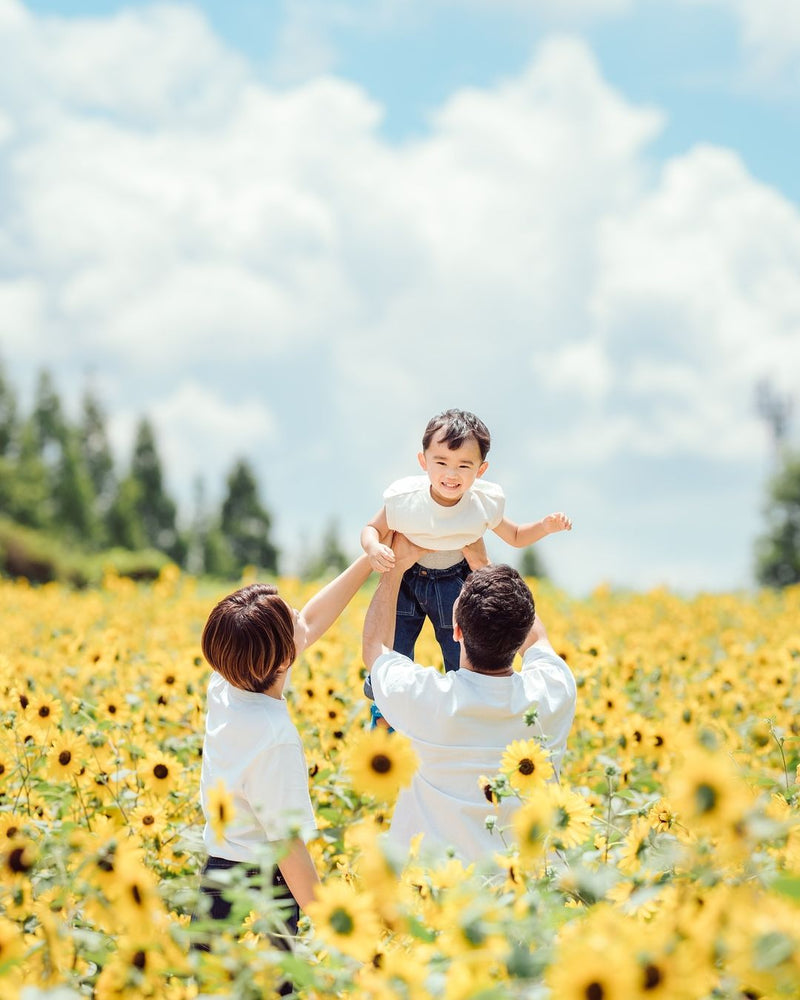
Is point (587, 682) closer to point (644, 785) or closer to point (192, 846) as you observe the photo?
point (644, 785)

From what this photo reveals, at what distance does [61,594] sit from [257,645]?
9496 millimetres

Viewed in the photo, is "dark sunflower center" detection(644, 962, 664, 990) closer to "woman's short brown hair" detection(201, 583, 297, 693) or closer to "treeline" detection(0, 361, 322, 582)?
"woman's short brown hair" detection(201, 583, 297, 693)

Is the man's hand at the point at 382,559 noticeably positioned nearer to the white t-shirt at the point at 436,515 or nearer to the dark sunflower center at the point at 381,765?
the white t-shirt at the point at 436,515

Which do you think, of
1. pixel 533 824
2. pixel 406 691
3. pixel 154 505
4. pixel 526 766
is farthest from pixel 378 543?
pixel 154 505

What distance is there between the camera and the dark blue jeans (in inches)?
150

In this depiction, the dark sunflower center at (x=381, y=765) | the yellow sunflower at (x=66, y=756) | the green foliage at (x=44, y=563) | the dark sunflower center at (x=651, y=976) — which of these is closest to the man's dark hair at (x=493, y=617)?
the dark sunflower center at (x=381, y=765)

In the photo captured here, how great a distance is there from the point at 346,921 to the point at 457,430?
2162 millimetres

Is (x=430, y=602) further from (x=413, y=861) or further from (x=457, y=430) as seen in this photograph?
(x=413, y=861)

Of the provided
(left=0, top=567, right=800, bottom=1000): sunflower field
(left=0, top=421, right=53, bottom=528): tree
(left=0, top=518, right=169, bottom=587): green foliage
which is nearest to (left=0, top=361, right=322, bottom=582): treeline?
(left=0, top=421, right=53, bottom=528): tree

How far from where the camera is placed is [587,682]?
14.4ft

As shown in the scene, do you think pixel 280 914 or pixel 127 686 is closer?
pixel 280 914

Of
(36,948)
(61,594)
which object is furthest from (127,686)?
(61,594)

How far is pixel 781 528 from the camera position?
101ft

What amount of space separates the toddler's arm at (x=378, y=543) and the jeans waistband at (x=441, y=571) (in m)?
0.20
